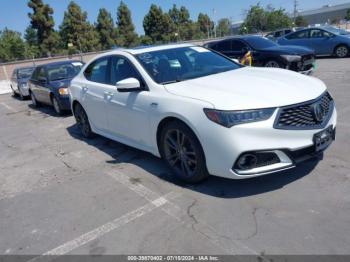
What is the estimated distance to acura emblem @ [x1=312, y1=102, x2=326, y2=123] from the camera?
3598 mm

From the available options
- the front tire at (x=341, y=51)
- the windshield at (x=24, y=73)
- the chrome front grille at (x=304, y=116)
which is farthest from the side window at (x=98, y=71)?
the front tire at (x=341, y=51)

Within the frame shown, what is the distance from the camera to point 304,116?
354cm

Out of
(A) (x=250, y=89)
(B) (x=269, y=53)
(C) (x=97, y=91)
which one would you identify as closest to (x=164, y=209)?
(A) (x=250, y=89)

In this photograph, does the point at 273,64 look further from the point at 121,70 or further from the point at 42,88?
the point at 42,88

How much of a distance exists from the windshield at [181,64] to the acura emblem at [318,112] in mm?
1502

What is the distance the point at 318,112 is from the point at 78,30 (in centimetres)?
4665

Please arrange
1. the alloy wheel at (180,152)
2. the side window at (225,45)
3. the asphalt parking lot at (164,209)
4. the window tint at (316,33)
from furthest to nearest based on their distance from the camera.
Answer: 1. the window tint at (316,33)
2. the side window at (225,45)
3. the alloy wheel at (180,152)
4. the asphalt parking lot at (164,209)

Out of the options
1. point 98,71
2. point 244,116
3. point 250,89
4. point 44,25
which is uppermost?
point 44,25

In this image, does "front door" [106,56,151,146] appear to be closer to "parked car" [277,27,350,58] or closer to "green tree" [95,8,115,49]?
"parked car" [277,27,350,58]

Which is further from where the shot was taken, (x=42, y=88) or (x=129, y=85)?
(x=42, y=88)

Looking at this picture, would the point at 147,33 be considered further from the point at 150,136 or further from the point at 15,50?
the point at 150,136

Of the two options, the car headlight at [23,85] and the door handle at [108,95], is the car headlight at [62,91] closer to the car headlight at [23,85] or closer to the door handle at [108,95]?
the door handle at [108,95]

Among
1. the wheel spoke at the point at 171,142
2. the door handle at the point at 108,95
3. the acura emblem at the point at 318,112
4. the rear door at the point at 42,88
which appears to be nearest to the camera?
the acura emblem at the point at 318,112

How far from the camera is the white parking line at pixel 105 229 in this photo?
3143 millimetres
